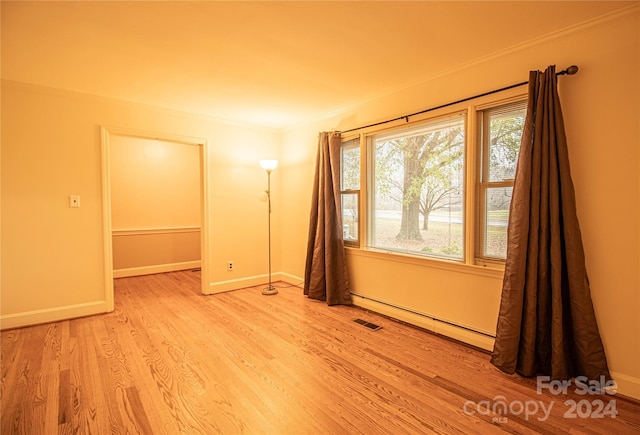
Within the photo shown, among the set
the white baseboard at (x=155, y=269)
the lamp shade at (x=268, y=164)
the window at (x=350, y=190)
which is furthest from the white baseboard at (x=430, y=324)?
the white baseboard at (x=155, y=269)

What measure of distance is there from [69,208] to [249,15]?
9.27 feet

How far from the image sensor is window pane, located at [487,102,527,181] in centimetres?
252

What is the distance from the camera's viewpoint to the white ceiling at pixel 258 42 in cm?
197

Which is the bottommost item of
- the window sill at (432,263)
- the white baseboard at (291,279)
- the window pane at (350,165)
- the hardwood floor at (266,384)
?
the hardwood floor at (266,384)

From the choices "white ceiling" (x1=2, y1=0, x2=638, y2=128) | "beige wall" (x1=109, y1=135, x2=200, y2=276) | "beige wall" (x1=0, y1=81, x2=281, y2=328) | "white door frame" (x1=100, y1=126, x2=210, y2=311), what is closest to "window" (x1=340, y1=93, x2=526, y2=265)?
"white ceiling" (x1=2, y1=0, x2=638, y2=128)

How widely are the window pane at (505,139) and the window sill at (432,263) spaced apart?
2.43ft

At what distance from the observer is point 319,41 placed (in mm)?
2344

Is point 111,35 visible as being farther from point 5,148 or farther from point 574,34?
point 574,34

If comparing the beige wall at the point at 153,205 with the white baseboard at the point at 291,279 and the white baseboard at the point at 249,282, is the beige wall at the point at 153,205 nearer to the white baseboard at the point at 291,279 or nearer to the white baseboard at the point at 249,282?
the white baseboard at the point at 249,282

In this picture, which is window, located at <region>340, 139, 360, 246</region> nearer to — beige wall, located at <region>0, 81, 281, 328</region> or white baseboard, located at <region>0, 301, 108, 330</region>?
beige wall, located at <region>0, 81, 281, 328</region>

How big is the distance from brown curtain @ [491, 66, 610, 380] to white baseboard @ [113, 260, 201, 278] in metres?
5.32

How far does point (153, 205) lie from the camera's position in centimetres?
578

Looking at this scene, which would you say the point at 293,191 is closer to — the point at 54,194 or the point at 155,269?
the point at 54,194

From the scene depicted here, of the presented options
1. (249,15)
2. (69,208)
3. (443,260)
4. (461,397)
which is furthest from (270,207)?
(461,397)
